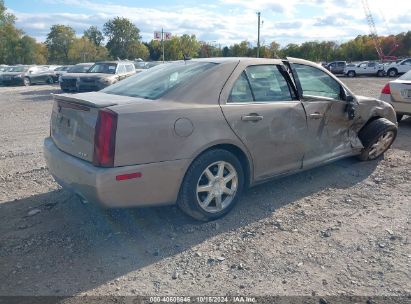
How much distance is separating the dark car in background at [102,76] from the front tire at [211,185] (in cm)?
1155

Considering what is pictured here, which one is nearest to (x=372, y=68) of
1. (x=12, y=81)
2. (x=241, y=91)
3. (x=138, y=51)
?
(x=12, y=81)

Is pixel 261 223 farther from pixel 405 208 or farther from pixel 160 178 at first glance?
pixel 405 208

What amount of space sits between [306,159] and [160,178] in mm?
1969

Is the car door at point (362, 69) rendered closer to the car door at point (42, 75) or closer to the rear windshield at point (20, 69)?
the car door at point (42, 75)

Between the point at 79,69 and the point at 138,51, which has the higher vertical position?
the point at 138,51

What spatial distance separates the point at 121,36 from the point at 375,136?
87642 mm

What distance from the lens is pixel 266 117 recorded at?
3775 millimetres

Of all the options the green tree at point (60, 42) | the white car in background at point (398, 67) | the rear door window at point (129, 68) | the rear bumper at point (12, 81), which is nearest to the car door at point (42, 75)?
the rear bumper at point (12, 81)

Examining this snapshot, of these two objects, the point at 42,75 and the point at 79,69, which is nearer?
the point at 79,69

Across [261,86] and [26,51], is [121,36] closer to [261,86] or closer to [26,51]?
[26,51]

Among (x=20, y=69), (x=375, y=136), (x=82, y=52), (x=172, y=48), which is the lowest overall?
(x=375, y=136)

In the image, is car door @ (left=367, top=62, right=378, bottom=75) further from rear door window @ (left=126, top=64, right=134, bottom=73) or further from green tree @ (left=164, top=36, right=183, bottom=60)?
green tree @ (left=164, top=36, right=183, bottom=60)

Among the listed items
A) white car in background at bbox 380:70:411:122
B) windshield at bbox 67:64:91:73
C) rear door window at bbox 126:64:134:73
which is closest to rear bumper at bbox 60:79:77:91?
windshield at bbox 67:64:91:73

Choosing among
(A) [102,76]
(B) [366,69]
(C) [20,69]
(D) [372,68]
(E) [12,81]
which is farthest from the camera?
(B) [366,69]
